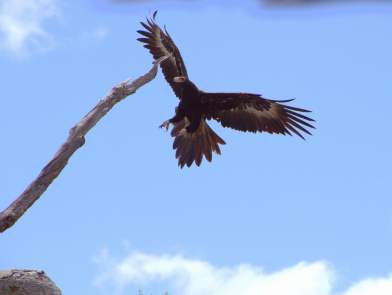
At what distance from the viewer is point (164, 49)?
10.9 metres

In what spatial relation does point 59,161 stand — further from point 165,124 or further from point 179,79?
point 179,79

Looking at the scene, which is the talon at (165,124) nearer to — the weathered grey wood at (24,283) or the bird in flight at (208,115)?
the bird in flight at (208,115)

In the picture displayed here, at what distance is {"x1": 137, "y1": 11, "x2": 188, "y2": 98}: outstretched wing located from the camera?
10711 millimetres

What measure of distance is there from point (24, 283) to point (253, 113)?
4.77m

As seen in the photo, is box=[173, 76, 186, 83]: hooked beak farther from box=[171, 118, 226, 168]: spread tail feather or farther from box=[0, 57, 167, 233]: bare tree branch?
box=[0, 57, 167, 233]: bare tree branch

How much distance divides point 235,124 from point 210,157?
711 mm

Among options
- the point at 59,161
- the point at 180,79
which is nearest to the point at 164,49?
the point at 180,79

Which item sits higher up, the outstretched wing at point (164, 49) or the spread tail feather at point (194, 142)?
the outstretched wing at point (164, 49)

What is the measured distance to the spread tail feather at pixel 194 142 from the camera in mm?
10148

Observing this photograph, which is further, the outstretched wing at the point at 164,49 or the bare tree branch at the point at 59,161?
the outstretched wing at the point at 164,49

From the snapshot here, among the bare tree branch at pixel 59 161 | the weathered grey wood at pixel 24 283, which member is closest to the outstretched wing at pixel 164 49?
the bare tree branch at pixel 59 161

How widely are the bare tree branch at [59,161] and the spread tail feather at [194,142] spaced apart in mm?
2398

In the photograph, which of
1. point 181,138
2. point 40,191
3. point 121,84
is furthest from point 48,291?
point 181,138

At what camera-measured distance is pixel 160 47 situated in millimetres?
11000
